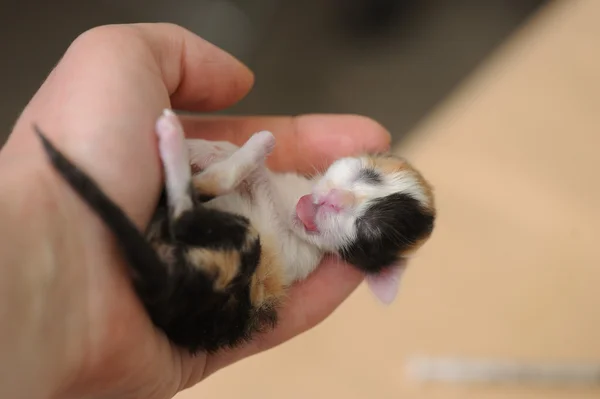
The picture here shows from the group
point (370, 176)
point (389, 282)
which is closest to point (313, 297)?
point (389, 282)

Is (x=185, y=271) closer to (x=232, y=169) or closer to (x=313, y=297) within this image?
(x=232, y=169)

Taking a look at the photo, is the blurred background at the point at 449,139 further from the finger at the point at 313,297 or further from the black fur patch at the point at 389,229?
the black fur patch at the point at 389,229

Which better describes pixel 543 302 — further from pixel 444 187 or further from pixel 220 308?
pixel 220 308

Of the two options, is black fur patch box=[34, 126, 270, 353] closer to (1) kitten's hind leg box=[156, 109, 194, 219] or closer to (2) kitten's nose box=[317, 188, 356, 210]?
(1) kitten's hind leg box=[156, 109, 194, 219]

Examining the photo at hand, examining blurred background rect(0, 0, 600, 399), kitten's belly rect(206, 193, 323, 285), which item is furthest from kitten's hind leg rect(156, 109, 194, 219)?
blurred background rect(0, 0, 600, 399)

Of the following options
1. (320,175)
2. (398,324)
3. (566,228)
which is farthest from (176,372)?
(566,228)

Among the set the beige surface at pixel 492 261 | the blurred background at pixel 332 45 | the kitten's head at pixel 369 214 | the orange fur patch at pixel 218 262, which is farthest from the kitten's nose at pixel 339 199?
Result: the blurred background at pixel 332 45
